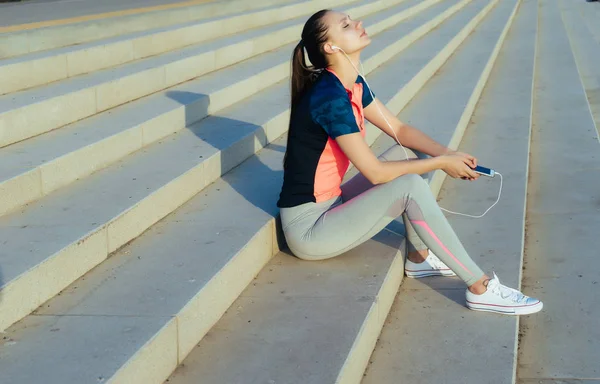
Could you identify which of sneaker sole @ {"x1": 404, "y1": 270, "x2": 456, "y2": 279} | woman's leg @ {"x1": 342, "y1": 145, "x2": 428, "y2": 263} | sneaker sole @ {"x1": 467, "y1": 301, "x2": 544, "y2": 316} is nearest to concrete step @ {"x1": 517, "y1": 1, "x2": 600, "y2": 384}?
sneaker sole @ {"x1": 467, "y1": 301, "x2": 544, "y2": 316}

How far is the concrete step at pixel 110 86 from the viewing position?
177 inches

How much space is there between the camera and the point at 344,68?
12.9ft

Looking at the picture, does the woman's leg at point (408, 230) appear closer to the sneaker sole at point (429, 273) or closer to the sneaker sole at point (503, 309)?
the sneaker sole at point (429, 273)

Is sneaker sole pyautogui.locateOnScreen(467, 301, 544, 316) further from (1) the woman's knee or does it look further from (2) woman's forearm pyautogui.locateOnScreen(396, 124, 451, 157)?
(2) woman's forearm pyautogui.locateOnScreen(396, 124, 451, 157)

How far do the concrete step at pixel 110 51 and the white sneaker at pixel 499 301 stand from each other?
9.27 ft

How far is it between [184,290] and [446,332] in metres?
1.14

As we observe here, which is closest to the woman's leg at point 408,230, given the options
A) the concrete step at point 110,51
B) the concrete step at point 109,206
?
the concrete step at point 109,206

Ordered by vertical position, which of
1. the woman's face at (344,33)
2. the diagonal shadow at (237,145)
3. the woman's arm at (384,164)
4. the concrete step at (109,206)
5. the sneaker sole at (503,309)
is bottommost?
the sneaker sole at (503,309)

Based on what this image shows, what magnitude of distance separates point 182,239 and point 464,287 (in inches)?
51.7

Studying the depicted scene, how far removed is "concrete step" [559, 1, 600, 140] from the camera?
33.7 ft

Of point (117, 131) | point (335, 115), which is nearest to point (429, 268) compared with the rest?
point (335, 115)

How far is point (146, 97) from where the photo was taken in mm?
5730

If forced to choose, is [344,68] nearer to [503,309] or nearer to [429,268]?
[429,268]

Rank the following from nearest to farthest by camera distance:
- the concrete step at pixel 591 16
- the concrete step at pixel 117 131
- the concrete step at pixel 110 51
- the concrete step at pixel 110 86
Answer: the concrete step at pixel 117 131
the concrete step at pixel 110 86
the concrete step at pixel 110 51
the concrete step at pixel 591 16
